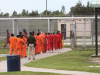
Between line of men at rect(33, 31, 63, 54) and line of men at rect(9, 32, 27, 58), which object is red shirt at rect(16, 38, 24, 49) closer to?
line of men at rect(9, 32, 27, 58)

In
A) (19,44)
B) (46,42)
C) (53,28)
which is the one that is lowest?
(46,42)

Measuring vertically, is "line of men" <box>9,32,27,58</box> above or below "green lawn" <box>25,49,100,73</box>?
above

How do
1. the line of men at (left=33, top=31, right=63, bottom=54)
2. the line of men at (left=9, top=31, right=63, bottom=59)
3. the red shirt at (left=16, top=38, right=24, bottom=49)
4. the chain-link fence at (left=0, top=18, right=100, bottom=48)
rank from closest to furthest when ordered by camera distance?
the red shirt at (left=16, top=38, right=24, bottom=49), the line of men at (left=9, top=31, right=63, bottom=59), the line of men at (left=33, top=31, right=63, bottom=54), the chain-link fence at (left=0, top=18, right=100, bottom=48)

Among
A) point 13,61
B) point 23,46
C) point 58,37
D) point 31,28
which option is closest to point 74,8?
point 31,28

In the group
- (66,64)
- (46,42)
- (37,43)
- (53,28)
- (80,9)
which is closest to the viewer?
(66,64)

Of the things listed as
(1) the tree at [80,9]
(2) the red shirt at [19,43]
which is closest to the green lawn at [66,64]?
(2) the red shirt at [19,43]

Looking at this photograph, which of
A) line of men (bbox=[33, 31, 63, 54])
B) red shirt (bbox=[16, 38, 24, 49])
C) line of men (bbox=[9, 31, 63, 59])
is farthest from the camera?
line of men (bbox=[33, 31, 63, 54])

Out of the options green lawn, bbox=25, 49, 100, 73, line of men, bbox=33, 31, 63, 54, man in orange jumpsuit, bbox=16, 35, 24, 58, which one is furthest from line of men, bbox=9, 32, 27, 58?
line of men, bbox=33, 31, 63, 54

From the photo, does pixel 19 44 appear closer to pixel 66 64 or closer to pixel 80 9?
pixel 66 64

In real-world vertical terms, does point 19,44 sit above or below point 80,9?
below

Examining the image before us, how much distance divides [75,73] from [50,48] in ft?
51.8

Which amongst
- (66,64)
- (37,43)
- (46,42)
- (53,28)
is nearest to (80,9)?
(53,28)

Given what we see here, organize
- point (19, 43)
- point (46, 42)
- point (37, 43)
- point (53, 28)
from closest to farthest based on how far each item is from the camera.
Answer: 1. point (19, 43)
2. point (37, 43)
3. point (46, 42)
4. point (53, 28)

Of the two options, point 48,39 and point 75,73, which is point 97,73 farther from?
point 48,39
